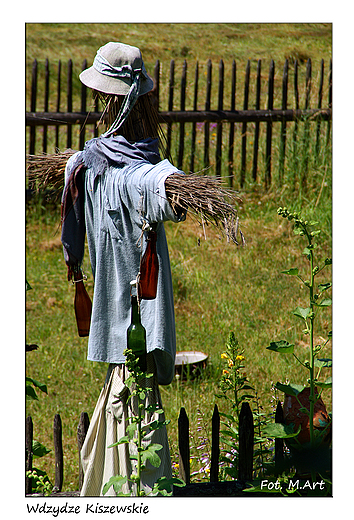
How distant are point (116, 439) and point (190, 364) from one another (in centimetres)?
205

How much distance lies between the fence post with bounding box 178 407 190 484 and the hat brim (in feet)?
5.11

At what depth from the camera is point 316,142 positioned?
642 cm

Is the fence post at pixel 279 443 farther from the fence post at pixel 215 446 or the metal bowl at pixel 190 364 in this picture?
the metal bowl at pixel 190 364

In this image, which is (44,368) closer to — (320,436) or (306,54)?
(320,436)

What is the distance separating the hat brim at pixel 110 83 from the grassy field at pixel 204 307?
2.33 m

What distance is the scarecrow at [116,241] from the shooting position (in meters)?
2.12

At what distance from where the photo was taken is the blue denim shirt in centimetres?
211

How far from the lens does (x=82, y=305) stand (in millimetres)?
2377

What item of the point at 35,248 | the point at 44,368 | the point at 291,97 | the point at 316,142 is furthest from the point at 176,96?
the point at 44,368

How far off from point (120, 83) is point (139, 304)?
91 cm

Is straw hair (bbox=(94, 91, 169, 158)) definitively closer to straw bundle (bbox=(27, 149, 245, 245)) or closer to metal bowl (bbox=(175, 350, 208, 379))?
straw bundle (bbox=(27, 149, 245, 245))

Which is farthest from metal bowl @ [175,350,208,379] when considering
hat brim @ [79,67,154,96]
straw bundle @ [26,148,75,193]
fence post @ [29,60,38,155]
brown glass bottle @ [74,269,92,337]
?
fence post @ [29,60,38,155]

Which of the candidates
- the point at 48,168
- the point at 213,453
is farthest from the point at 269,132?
the point at 213,453

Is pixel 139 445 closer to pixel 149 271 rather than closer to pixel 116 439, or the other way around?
pixel 116 439
